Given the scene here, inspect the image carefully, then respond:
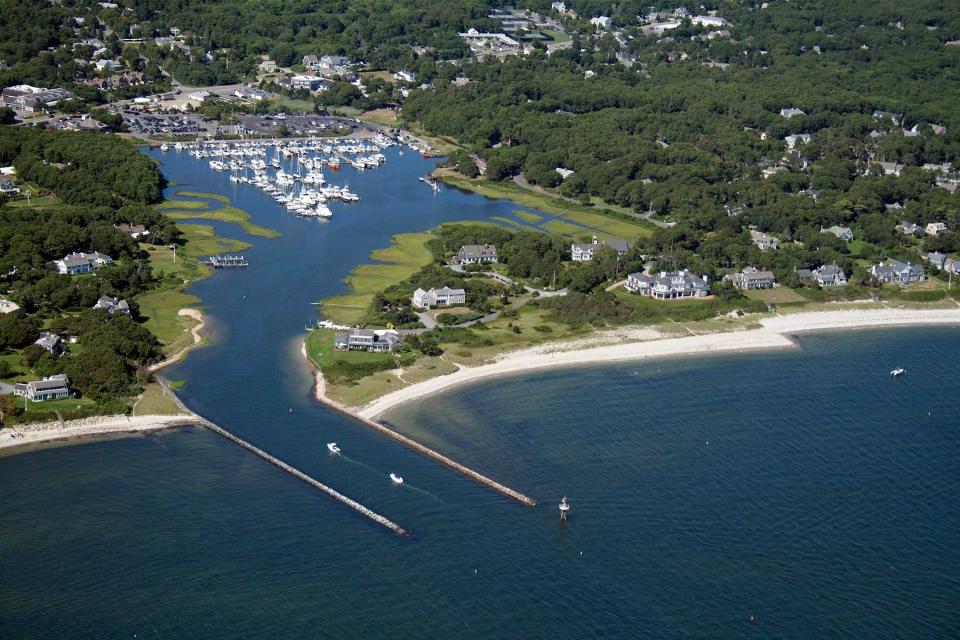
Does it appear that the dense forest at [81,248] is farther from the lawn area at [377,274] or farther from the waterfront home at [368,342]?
the lawn area at [377,274]

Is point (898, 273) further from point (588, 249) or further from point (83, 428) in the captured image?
point (83, 428)

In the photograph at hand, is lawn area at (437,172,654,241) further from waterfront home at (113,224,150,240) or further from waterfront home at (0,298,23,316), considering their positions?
waterfront home at (0,298,23,316)

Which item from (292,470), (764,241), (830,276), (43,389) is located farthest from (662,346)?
(43,389)

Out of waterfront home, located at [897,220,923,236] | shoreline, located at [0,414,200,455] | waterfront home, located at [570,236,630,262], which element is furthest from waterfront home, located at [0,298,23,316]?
waterfront home, located at [897,220,923,236]

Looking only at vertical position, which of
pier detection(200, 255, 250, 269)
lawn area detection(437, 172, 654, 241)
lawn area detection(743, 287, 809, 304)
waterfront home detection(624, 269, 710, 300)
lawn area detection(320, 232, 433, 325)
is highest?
waterfront home detection(624, 269, 710, 300)

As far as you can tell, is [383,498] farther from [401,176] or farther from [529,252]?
[401,176]

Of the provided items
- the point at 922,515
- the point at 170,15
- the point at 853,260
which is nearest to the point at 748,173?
the point at 853,260

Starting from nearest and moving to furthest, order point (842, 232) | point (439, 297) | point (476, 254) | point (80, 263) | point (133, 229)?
1. point (439, 297)
2. point (80, 263)
3. point (476, 254)
4. point (133, 229)
5. point (842, 232)
